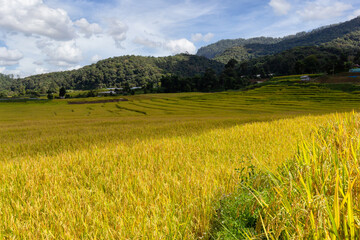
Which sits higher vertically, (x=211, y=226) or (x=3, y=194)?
(x=3, y=194)

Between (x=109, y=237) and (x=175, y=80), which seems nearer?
(x=109, y=237)

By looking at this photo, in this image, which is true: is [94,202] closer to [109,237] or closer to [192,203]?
[109,237]

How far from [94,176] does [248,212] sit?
3.19 metres

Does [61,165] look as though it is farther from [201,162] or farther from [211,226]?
[211,226]

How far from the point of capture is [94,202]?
3.18 m

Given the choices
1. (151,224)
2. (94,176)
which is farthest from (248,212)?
(94,176)

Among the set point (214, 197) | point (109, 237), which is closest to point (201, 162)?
point (214, 197)

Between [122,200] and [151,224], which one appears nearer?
[151,224]

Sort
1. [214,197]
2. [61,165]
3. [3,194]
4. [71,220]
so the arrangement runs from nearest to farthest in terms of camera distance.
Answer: [71,220], [214,197], [3,194], [61,165]

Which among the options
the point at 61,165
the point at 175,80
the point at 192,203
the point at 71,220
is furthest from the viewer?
the point at 175,80

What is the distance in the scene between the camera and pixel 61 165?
5.05 meters

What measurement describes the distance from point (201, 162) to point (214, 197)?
6.34 feet

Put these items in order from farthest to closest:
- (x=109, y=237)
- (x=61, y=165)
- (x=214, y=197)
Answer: (x=61, y=165) → (x=214, y=197) → (x=109, y=237)

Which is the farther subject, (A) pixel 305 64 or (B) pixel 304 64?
(A) pixel 305 64
